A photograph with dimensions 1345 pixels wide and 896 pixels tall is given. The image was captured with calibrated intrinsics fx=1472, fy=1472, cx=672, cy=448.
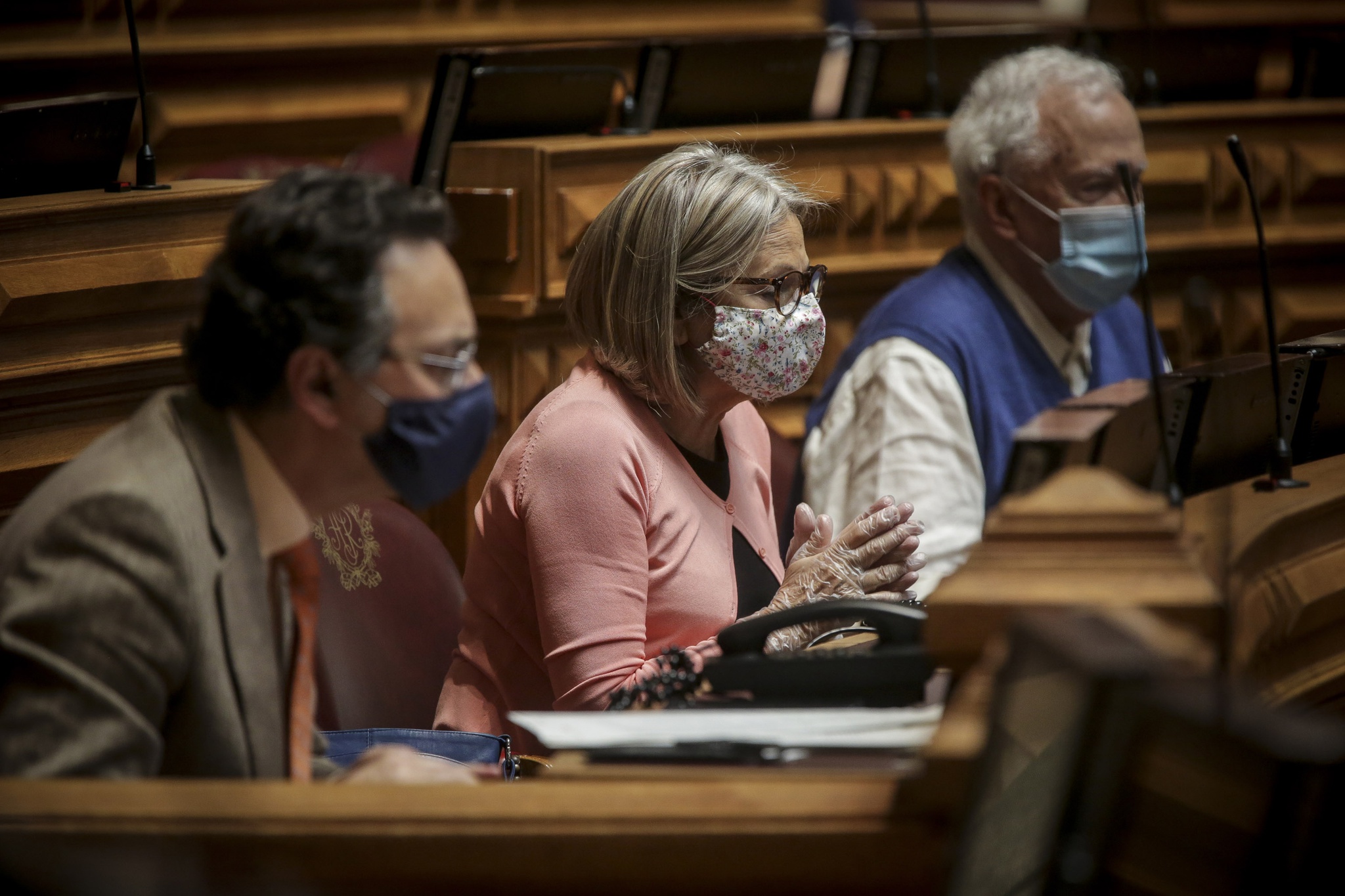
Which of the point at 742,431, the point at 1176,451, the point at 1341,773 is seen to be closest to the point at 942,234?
the point at 742,431

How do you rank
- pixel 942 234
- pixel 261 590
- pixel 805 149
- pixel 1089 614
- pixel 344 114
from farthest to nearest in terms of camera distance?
pixel 344 114
pixel 942 234
pixel 805 149
pixel 261 590
pixel 1089 614

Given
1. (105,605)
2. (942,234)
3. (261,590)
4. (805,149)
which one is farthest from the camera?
(942,234)

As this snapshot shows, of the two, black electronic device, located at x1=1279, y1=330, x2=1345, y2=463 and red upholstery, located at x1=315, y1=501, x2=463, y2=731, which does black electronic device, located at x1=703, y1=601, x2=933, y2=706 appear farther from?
black electronic device, located at x1=1279, y1=330, x2=1345, y2=463

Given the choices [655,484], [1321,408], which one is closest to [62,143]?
[655,484]

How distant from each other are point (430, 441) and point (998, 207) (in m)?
1.94

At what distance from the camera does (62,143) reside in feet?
7.67

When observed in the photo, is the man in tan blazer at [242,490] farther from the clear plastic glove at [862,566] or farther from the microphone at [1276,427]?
the microphone at [1276,427]

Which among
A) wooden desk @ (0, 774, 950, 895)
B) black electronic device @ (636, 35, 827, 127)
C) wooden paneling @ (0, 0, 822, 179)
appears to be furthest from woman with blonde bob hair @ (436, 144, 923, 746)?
wooden paneling @ (0, 0, 822, 179)

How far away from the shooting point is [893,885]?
1.03 meters

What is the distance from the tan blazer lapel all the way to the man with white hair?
4.82ft

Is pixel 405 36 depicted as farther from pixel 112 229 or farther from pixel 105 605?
pixel 105 605

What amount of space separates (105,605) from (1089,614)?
2.43ft

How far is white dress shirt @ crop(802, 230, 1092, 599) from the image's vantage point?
2545 mm

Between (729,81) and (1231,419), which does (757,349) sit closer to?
(1231,419)
